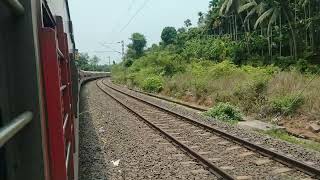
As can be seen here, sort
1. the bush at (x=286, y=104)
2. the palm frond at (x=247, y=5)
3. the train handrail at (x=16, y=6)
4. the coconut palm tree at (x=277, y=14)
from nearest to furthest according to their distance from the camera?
1. the train handrail at (x=16, y=6)
2. the bush at (x=286, y=104)
3. the coconut palm tree at (x=277, y=14)
4. the palm frond at (x=247, y=5)

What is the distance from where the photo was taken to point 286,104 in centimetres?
1570

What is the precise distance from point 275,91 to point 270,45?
3922 centimetres

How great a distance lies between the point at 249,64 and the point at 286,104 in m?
33.6

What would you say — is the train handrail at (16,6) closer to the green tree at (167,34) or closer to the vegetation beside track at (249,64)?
the vegetation beside track at (249,64)

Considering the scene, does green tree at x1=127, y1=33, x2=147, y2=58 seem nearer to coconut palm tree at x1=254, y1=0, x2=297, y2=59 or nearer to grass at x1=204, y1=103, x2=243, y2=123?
coconut palm tree at x1=254, y1=0, x2=297, y2=59

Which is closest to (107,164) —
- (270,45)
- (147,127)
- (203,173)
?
(203,173)

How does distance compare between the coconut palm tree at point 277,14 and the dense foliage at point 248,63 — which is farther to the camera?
the coconut palm tree at point 277,14

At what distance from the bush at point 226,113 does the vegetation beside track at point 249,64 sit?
68cm

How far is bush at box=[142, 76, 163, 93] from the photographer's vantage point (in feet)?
117

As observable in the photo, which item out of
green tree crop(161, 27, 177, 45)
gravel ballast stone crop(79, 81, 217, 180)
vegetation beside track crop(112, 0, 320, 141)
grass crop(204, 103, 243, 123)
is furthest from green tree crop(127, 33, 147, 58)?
gravel ballast stone crop(79, 81, 217, 180)

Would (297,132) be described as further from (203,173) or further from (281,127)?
(203,173)

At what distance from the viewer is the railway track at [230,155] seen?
25.2 ft

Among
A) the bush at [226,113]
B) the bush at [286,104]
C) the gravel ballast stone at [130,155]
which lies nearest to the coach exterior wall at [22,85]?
the gravel ballast stone at [130,155]

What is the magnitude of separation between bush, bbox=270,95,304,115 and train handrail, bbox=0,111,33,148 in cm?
1437
